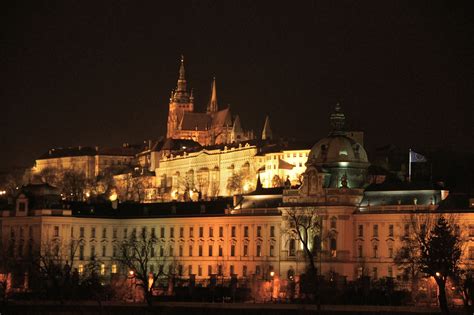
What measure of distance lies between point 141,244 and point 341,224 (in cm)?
2430

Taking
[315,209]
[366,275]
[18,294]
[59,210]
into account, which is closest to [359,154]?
[315,209]

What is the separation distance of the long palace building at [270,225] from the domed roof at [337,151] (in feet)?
0.54

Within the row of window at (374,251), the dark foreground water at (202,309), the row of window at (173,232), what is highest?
the row of window at (173,232)

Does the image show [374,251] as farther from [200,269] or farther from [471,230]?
[200,269]

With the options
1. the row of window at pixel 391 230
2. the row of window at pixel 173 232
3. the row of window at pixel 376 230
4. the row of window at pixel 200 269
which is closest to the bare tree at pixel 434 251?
the row of window at pixel 391 230

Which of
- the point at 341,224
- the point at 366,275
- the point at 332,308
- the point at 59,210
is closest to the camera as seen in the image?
the point at 332,308

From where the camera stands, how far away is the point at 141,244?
7288 inches

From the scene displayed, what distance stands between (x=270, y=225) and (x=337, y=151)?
37.9 ft

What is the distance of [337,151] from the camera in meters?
184

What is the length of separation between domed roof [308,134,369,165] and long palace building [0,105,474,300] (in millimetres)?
163

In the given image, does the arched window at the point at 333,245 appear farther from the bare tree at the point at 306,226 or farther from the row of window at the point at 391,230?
the row of window at the point at 391,230

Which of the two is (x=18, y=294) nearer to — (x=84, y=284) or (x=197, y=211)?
(x=84, y=284)

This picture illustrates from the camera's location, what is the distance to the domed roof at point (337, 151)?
18388 centimetres

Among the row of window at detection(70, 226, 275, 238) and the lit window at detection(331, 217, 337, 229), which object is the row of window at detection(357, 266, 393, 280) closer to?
the lit window at detection(331, 217, 337, 229)
